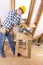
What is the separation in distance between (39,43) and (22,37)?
104cm

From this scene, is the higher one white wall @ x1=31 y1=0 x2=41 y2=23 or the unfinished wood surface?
white wall @ x1=31 y1=0 x2=41 y2=23

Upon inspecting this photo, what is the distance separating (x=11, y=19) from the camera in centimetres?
359

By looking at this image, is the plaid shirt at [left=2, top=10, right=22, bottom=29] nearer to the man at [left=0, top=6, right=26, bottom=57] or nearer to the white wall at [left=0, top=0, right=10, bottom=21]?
the man at [left=0, top=6, right=26, bottom=57]

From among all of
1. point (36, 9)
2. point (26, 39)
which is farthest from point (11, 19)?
point (36, 9)

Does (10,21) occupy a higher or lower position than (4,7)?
lower

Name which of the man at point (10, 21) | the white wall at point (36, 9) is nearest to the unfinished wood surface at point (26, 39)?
the man at point (10, 21)

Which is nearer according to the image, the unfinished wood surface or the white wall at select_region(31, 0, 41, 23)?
the unfinished wood surface

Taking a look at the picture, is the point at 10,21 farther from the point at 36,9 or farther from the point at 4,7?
the point at 36,9

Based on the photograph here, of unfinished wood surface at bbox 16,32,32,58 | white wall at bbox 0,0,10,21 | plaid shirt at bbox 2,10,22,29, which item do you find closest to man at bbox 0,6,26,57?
plaid shirt at bbox 2,10,22,29

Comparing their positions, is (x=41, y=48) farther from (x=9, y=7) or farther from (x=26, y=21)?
(x=9, y=7)

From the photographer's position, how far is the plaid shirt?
3576 mm

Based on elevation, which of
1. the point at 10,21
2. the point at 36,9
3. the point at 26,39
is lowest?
the point at 26,39

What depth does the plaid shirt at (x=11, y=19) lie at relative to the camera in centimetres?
358

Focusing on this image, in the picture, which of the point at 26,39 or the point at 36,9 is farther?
the point at 36,9
